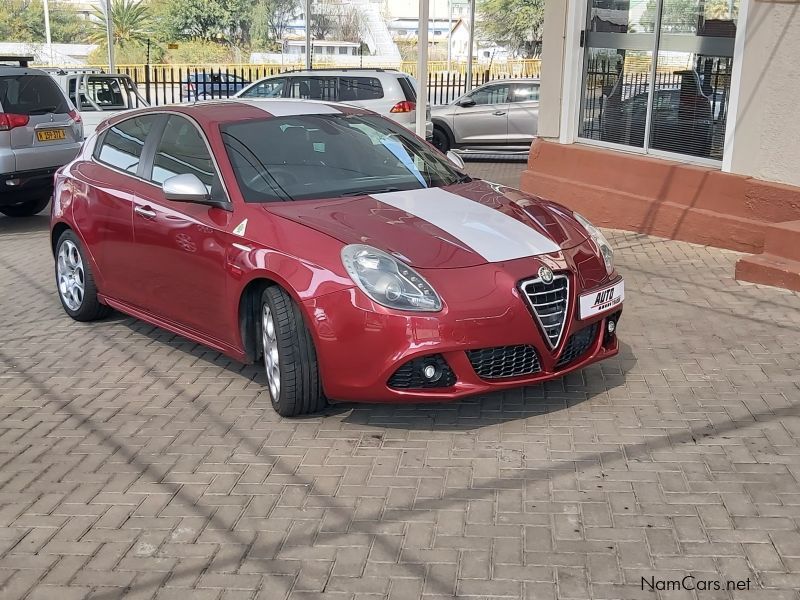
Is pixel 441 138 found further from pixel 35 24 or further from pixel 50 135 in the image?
pixel 35 24

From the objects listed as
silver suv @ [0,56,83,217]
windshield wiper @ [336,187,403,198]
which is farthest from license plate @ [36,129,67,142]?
windshield wiper @ [336,187,403,198]

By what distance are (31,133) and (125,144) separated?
5040 millimetres

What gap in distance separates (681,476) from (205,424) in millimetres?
2427

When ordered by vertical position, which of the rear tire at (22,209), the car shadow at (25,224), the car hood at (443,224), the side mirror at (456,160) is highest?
the side mirror at (456,160)

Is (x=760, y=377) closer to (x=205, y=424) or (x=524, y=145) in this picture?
(x=205, y=424)

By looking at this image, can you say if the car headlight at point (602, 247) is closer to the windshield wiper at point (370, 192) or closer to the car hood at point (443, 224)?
the car hood at point (443, 224)

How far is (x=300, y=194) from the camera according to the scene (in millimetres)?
5488

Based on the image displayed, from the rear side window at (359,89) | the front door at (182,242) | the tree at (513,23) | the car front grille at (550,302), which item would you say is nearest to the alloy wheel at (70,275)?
the front door at (182,242)

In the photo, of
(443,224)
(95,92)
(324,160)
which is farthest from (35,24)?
(443,224)

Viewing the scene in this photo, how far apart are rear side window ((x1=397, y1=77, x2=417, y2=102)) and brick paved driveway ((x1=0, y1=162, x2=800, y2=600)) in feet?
34.0

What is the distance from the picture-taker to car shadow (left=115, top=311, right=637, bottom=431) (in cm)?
504

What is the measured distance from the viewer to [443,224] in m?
5.14

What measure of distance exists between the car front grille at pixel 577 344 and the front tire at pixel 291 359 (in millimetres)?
1270

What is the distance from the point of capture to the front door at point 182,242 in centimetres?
544
